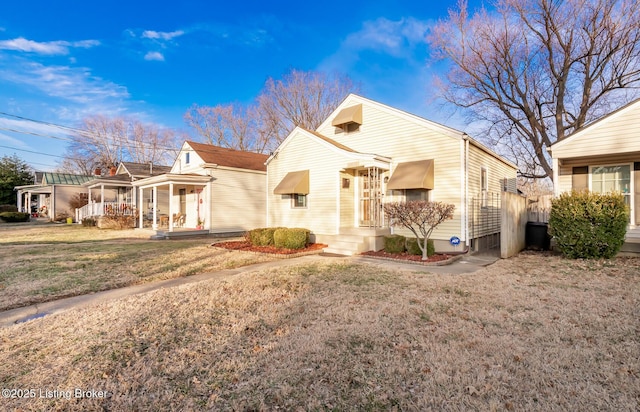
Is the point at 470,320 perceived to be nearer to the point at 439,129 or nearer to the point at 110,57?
the point at 439,129

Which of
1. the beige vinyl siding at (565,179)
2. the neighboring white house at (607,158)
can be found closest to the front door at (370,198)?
the neighboring white house at (607,158)

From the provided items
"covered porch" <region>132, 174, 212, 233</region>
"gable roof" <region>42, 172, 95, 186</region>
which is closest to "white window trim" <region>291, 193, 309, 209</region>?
"covered porch" <region>132, 174, 212, 233</region>

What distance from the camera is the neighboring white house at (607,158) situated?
888 centimetres

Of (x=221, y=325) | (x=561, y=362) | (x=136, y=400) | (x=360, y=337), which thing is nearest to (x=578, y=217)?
(x=561, y=362)

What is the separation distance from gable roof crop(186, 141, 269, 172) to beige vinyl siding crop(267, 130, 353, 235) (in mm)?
3619

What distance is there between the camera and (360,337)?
3865 millimetres

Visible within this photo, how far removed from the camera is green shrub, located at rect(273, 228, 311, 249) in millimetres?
11539

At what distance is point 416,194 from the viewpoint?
37.1 ft

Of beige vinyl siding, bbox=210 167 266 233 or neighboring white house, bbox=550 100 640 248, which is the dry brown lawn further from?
beige vinyl siding, bbox=210 167 266 233

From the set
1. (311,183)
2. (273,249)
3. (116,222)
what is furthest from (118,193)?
(273,249)

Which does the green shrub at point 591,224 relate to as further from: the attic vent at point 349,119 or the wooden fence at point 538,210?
the attic vent at point 349,119

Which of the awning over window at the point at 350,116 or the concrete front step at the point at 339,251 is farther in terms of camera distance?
the awning over window at the point at 350,116

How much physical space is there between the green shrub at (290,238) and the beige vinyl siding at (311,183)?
132 cm

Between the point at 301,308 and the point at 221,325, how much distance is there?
120 cm
